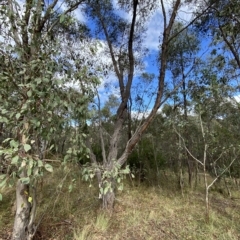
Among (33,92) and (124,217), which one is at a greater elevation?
(33,92)

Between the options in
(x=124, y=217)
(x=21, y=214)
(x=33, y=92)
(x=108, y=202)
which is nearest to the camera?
(x=33, y=92)

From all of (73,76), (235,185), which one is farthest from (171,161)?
(73,76)

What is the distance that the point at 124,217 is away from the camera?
15.6 ft

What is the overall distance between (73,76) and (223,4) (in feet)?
16.3

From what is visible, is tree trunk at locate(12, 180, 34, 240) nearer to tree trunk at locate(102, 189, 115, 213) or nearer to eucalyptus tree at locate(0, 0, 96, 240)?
eucalyptus tree at locate(0, 0, 96, 240)

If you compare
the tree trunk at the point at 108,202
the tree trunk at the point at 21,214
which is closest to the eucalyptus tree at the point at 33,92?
the tree trunk at the point at 21,214

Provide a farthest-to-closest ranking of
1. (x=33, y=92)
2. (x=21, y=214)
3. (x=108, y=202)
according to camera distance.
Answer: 1. (x=108, y=202)
2. (x=21, y=214)
3. (x=33, y=92)

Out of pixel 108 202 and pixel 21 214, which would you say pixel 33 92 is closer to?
pixel 21 214

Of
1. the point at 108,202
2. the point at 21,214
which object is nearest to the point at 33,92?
the point at 21,214

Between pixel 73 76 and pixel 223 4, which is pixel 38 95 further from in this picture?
pixel 223 4

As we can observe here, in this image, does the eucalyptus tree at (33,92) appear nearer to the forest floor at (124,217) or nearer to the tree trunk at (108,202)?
the forest floor at (124,217)

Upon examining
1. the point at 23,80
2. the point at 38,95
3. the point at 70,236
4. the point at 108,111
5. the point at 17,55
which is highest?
the point at 108,111

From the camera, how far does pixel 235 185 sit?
364 inches

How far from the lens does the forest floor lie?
3.91 meters
